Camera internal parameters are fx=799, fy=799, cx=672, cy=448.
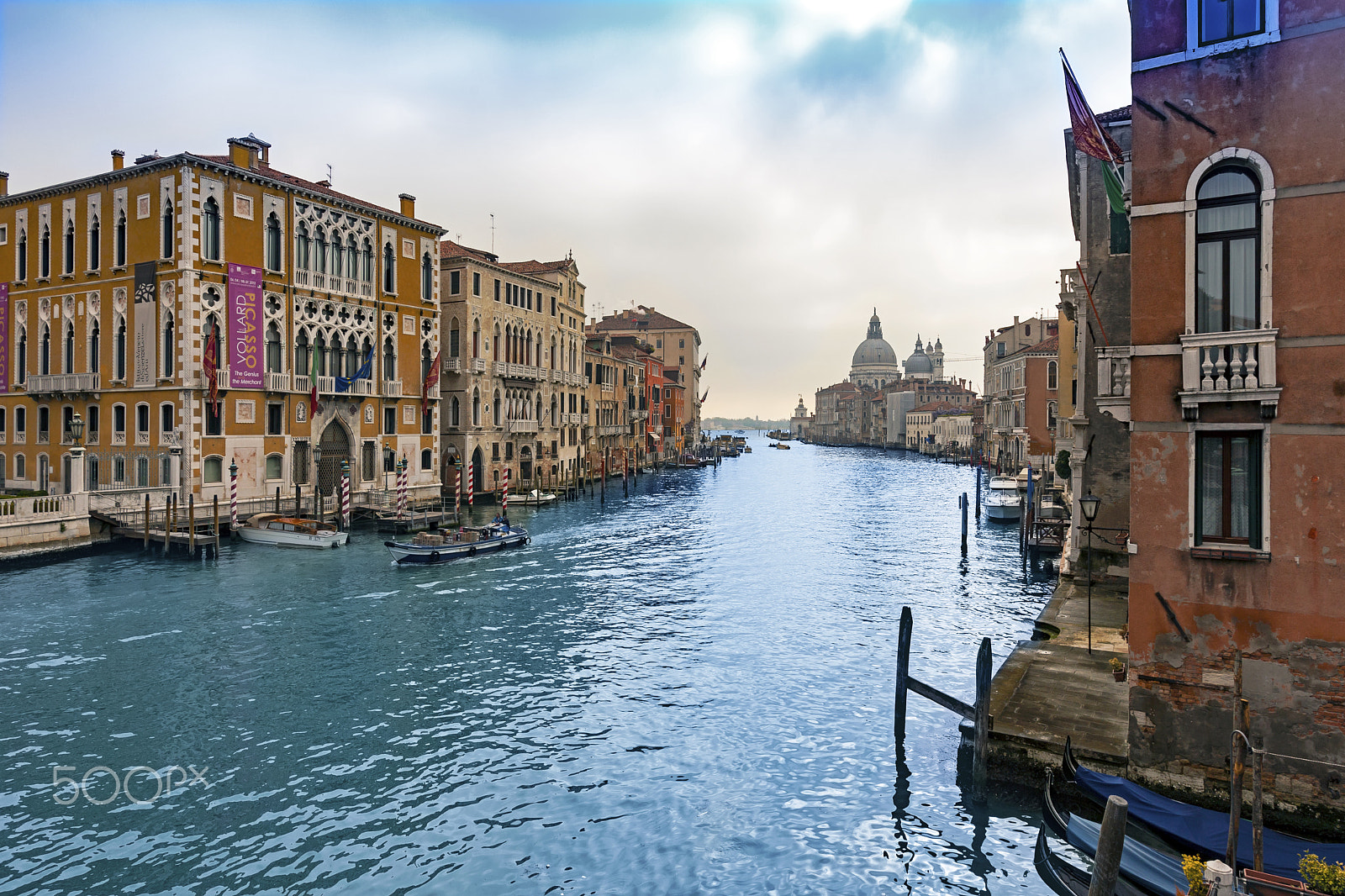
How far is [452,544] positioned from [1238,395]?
74.4ft

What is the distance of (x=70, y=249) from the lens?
102ft

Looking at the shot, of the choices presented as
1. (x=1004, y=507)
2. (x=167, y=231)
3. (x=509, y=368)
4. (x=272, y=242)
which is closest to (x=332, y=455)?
(x=272, y=242)

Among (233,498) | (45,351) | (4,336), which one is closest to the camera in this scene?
(233,498)

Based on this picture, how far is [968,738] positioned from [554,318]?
143ft

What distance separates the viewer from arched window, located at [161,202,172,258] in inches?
1125

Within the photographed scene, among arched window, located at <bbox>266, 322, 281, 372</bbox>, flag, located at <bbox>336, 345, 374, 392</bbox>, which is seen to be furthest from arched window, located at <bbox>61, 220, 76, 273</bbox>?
flag, located at <bbox>336, 345, 374, 392</bbox>

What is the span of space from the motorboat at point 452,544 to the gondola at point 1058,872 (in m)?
20.4

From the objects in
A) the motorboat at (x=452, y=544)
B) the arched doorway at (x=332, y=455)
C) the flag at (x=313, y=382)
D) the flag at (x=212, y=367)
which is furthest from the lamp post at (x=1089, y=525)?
the arched doorway at (x=332, y=455)

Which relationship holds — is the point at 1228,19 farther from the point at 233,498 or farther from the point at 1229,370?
the point at 233,498

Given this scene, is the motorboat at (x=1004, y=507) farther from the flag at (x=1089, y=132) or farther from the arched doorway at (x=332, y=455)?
the arched doorway at (x=332, y=455)

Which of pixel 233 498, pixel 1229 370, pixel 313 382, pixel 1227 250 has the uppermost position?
pixel 313 382

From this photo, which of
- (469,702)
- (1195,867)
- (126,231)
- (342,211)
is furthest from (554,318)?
(1195,867)

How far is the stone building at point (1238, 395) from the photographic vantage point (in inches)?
310

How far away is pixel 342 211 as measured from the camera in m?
33.9
